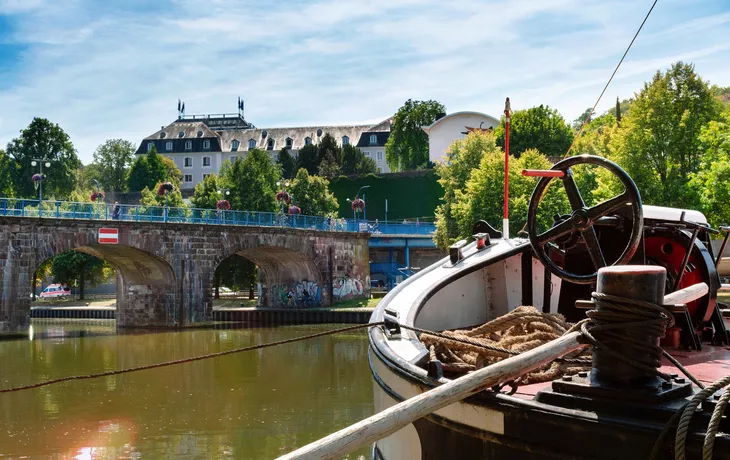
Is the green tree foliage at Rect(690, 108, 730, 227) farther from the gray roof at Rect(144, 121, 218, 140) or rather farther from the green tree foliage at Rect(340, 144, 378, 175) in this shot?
the gray roof at Rect(144, 121, 218, 140)

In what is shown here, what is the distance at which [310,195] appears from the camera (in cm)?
5534

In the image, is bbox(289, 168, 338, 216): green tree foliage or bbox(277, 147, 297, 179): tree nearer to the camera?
bbox(289, 168, 338, 216): green tree foliage

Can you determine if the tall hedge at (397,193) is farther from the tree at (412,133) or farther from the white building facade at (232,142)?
the white building facade at (232,142)

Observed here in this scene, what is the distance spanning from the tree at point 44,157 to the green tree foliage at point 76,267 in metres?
24.2

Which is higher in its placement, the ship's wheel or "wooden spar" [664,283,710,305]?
the ship's wheel

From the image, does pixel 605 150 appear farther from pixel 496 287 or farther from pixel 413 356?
pixel 413 356

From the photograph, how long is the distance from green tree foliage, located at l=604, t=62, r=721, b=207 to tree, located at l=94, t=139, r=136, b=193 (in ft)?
236

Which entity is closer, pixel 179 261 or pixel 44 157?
pixel 179 261

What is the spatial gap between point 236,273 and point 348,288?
27.4 feet

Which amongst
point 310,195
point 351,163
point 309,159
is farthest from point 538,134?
point 309,159

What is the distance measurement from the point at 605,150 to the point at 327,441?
36152 millimetres

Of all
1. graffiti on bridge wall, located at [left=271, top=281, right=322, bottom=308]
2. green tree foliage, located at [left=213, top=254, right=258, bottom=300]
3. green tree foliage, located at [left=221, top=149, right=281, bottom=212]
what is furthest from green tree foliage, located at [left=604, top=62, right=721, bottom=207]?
green tree foliage, located at [left=221, top=149, right=281, bottom=212]

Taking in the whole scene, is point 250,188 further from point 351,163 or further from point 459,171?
point 351,163

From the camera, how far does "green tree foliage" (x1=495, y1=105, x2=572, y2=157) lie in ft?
185
